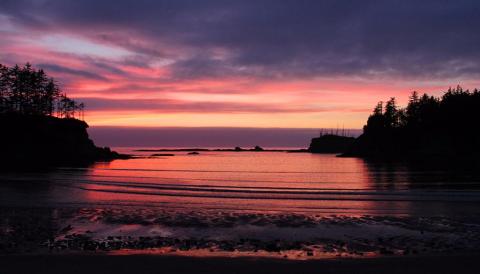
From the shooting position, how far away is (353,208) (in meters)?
23.6

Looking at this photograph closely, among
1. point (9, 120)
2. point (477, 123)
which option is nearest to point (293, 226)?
point (9, 120)

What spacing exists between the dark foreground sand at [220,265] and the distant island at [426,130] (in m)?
100

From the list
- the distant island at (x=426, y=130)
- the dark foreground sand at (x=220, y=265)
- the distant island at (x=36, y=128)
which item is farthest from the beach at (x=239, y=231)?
the distant island at (x=426, y=130)

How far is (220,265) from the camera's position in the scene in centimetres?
1028

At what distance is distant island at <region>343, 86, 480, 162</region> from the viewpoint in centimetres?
11644

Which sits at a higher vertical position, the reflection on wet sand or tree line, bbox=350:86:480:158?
tree line, bbox=350:86:480:158

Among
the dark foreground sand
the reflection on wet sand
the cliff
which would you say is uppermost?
the cliff

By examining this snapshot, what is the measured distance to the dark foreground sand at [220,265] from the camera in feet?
32.2

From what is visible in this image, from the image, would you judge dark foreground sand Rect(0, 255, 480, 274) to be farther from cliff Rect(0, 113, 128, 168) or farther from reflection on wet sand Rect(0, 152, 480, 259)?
cliff Rect(0, 113, 128, 168)

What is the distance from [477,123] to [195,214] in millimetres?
120428

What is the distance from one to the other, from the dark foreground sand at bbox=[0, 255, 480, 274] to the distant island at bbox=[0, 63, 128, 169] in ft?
229

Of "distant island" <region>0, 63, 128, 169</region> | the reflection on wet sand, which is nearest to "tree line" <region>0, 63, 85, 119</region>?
"distant island" <region>0, 63, 128, 169</region>

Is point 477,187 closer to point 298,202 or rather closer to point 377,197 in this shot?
point 377,197

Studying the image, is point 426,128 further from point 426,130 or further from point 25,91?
point 25,91
